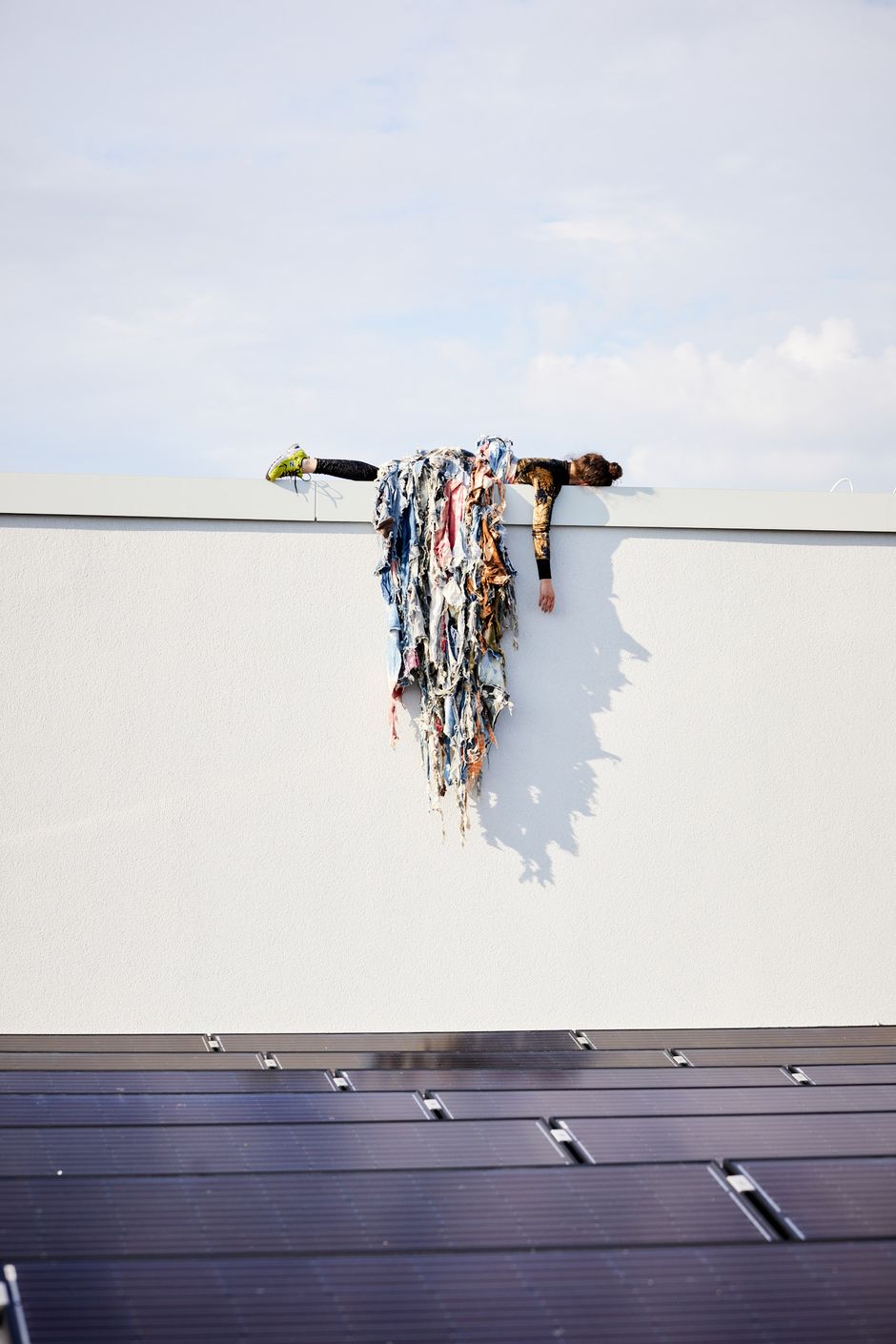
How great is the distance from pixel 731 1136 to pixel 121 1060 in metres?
2.49

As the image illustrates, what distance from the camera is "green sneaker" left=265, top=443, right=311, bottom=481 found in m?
6.66

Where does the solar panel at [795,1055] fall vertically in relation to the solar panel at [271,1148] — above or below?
below

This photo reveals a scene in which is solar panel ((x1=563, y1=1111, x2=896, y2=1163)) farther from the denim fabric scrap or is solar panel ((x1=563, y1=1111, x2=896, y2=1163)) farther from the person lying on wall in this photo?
the person lying on wall

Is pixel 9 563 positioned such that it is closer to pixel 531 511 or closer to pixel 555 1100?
pixel 531 511

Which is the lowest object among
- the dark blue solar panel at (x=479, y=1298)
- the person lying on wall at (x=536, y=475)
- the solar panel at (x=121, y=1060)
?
the solar panel at (x=121, y=1060)

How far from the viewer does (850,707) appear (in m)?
7.12

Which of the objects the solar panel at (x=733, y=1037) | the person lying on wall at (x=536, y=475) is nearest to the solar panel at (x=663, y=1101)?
the solar panel at (x=733, y=1037)

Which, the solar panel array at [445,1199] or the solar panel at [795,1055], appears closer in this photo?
the solar panel array at [445,1199]

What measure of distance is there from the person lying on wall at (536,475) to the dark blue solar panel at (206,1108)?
303cm

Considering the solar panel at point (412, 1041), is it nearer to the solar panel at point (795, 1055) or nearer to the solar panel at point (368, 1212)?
the solar panel at point (795, 1055)

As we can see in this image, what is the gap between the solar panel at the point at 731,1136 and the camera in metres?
3.85

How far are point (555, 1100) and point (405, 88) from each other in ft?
24.8

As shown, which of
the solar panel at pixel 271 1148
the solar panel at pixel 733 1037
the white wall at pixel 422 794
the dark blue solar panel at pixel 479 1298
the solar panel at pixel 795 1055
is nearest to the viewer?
the dark blue solar panel at pixel 479 1298

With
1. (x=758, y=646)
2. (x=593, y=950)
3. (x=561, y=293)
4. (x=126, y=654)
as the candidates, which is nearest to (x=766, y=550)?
(x=758, y=646)
